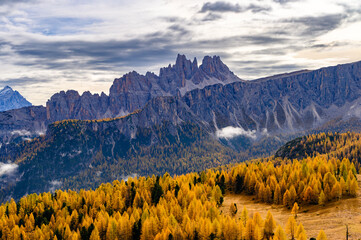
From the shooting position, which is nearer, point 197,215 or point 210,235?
point 210,235

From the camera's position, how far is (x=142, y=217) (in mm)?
124750

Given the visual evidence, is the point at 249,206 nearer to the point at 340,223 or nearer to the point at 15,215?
the point at 340,223

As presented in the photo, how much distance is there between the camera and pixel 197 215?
118562mm

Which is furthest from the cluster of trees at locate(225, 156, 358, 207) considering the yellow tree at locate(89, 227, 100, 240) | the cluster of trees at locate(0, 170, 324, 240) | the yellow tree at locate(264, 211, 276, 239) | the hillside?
the yellow tree at locate(89, 227, 100, 240)

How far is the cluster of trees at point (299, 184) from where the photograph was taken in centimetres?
12406

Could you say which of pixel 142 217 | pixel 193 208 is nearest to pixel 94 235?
pixel 142 217

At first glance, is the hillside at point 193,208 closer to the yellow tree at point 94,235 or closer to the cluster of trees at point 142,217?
the cluster of trees at point 142,217

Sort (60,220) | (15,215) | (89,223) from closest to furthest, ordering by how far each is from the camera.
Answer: (89,223) → (60,220) → (15,215)

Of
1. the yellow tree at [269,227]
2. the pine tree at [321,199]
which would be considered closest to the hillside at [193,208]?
the yellow tree at [269,227]

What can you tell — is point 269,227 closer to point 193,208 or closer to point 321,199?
point 321,199

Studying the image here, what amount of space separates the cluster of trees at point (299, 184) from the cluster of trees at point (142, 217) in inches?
507

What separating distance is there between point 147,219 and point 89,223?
34355 millimetres

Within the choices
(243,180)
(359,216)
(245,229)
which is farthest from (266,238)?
(243,180)

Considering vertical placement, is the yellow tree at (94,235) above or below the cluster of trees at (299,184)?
below
